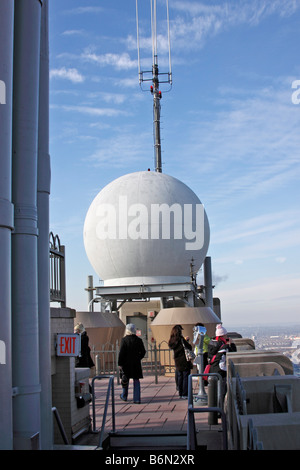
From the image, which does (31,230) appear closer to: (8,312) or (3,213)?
(3,213)

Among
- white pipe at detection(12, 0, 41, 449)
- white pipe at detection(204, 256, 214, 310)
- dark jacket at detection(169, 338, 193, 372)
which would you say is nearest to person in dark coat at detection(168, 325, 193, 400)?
dark jacket at detection(169, 338, 193, 372)

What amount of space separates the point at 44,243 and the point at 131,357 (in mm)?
6217

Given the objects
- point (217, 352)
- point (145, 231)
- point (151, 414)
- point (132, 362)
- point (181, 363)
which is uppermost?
point (145, 231)

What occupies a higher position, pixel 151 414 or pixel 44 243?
pixel 44 243

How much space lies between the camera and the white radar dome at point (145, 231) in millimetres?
Answer: 24094

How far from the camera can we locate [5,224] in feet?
14.6

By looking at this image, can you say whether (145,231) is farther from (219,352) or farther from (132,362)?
(219,352)

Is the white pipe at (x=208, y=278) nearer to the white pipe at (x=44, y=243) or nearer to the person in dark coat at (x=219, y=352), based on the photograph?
the person in dark coat at (x=219, y=352)

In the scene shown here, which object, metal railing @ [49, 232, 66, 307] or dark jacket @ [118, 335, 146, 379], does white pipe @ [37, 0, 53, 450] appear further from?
dark jacket @ [118, 335, 146, 379]

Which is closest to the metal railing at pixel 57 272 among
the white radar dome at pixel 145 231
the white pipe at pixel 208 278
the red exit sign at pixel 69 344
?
the red exit sign at pixel 69 344

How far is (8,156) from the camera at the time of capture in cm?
443

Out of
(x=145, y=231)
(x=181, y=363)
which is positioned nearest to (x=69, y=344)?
(x=181, y=363)

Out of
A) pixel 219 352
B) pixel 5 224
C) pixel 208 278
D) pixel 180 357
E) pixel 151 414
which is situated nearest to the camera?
pixel 5 224
